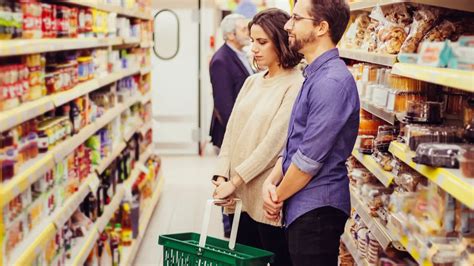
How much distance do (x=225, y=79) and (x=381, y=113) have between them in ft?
7.54

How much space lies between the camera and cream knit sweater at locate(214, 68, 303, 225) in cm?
330

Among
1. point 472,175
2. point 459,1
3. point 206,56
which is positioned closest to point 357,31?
point 459,1

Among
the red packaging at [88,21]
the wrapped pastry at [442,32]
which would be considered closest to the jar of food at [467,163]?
the wrapped pastry at [442,32]

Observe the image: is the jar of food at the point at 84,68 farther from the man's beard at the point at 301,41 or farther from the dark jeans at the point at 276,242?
the man's beard at the point at 301,41

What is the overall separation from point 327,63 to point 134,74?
432 cm

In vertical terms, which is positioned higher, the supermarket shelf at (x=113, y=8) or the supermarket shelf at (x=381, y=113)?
the supermarket shelf at (x=113, y=8)

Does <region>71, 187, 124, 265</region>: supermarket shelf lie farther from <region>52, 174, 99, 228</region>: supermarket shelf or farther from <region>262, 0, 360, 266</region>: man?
<region>262, 0, 360, 266</region>: man

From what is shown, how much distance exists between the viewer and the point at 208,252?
2754 mm

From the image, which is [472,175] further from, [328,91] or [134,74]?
[134,74]

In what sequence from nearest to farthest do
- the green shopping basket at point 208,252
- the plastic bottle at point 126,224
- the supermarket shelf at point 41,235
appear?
1. the green shopping basket at point 208,252
2. the supermarket shelf at point 41,235
3. the plastic bottle at point 126,224

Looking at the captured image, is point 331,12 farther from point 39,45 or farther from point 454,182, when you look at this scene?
point 39,45

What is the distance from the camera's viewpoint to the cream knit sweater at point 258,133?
3.30 meters

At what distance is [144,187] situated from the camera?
679 cm

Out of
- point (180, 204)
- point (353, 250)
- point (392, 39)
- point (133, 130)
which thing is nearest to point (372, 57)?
point (392, 39)
